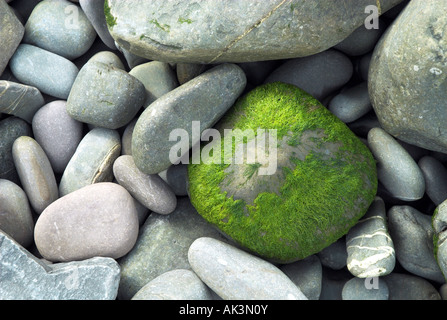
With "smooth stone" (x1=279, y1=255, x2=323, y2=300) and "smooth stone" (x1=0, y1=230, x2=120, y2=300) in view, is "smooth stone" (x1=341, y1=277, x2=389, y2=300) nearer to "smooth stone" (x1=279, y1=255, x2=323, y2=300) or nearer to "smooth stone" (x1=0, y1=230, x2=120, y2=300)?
"smooth stone" (x1=279, y1=255, x2=323, y2=300)

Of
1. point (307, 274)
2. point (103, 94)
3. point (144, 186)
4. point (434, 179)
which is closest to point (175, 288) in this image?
point (144, 186)

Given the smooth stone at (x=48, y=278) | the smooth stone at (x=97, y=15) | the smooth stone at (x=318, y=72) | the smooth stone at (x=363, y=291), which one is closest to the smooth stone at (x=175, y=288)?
the smooth stone at (x=48, y=278)

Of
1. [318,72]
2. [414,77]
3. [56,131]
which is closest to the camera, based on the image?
[414,77]

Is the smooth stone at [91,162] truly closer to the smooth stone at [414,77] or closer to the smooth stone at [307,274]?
A: the smooth stone at [307,274]

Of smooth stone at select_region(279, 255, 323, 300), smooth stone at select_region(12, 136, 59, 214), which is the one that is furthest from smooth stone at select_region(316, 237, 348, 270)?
smooth stone at select_region(12, 136, 59, 214)

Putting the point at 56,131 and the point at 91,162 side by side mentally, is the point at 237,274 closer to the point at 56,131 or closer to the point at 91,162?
the point at 91,162

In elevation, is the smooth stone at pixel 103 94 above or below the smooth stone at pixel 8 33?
below
